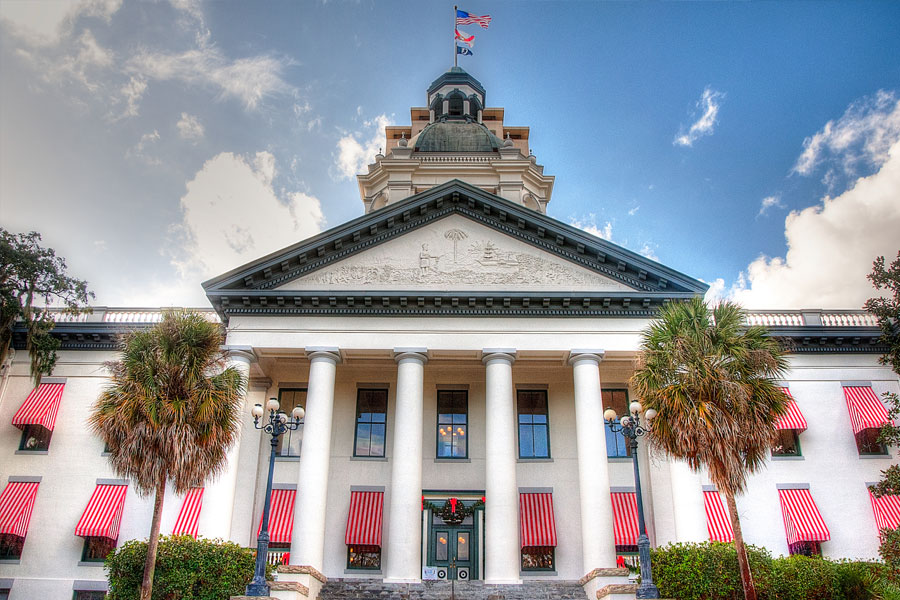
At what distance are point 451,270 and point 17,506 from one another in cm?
1703

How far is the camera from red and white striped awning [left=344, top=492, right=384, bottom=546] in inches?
981

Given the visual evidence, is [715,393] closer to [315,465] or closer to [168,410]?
[315,465]

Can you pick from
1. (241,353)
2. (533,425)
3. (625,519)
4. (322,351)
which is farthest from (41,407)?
(625,519)

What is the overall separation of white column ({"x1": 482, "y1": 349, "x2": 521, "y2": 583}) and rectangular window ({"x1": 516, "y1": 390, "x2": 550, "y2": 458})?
3266mm

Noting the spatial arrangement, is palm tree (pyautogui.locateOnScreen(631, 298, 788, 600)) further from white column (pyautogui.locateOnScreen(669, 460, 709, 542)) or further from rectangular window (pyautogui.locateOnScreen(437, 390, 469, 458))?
rectangular window (pyautogui.locateOnScreen(437, 390, 469, 458))

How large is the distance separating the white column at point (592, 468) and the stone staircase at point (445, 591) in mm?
1322

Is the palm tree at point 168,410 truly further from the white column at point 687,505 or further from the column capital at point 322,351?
the white column at point 687,505

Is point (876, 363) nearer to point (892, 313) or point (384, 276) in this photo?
point (892, 313)

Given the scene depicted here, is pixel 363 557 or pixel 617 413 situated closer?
pixel 363 557

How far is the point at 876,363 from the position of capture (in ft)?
90.6

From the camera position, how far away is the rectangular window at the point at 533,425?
26.8 meters

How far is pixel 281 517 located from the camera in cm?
2528

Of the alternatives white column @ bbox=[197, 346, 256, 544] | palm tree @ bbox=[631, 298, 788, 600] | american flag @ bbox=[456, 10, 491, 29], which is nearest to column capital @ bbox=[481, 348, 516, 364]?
palm tree @ bbox=[631, 298, 788, 600]

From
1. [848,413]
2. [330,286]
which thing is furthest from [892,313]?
[330,286]
